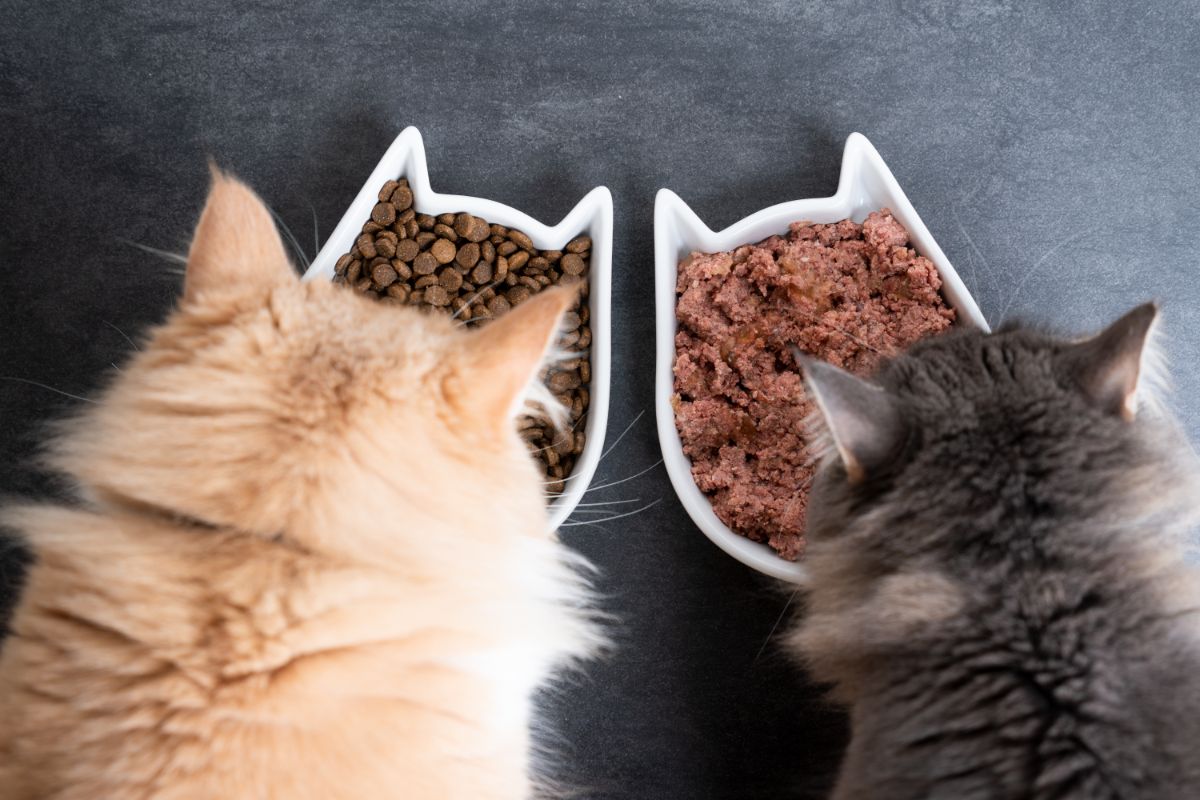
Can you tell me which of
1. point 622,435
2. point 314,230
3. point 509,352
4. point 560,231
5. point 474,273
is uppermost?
point 509,352

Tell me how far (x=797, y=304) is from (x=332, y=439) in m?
1.07

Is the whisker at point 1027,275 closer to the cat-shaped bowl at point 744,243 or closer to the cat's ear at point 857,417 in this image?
the cat-shaped bowl at point 744,243

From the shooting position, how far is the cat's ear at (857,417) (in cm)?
108

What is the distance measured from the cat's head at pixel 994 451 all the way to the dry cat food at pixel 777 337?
1.66 ft

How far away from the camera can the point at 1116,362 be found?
1.11 meters

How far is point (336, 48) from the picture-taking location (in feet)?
6.93

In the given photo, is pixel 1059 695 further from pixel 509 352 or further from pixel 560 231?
pixel 560 231

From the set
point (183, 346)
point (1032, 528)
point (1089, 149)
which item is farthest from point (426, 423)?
point (1089, 149)

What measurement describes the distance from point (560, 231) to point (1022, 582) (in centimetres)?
115

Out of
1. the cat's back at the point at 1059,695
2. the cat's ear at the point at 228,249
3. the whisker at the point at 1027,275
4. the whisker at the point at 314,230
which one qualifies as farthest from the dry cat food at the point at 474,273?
the whisker at the point at 1027,275

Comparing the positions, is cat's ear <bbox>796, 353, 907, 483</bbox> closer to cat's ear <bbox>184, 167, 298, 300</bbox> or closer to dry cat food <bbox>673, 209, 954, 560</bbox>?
dry cat food <bbox>673, 209, 954, 560</bbox>

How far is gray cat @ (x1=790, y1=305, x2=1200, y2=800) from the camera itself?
1.05 m

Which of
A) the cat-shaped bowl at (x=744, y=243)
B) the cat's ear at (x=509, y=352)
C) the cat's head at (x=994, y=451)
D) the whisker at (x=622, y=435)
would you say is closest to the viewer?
the cat's ear at (x=509, y=352)

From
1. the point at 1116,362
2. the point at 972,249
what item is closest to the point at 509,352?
the point at 1116,362
